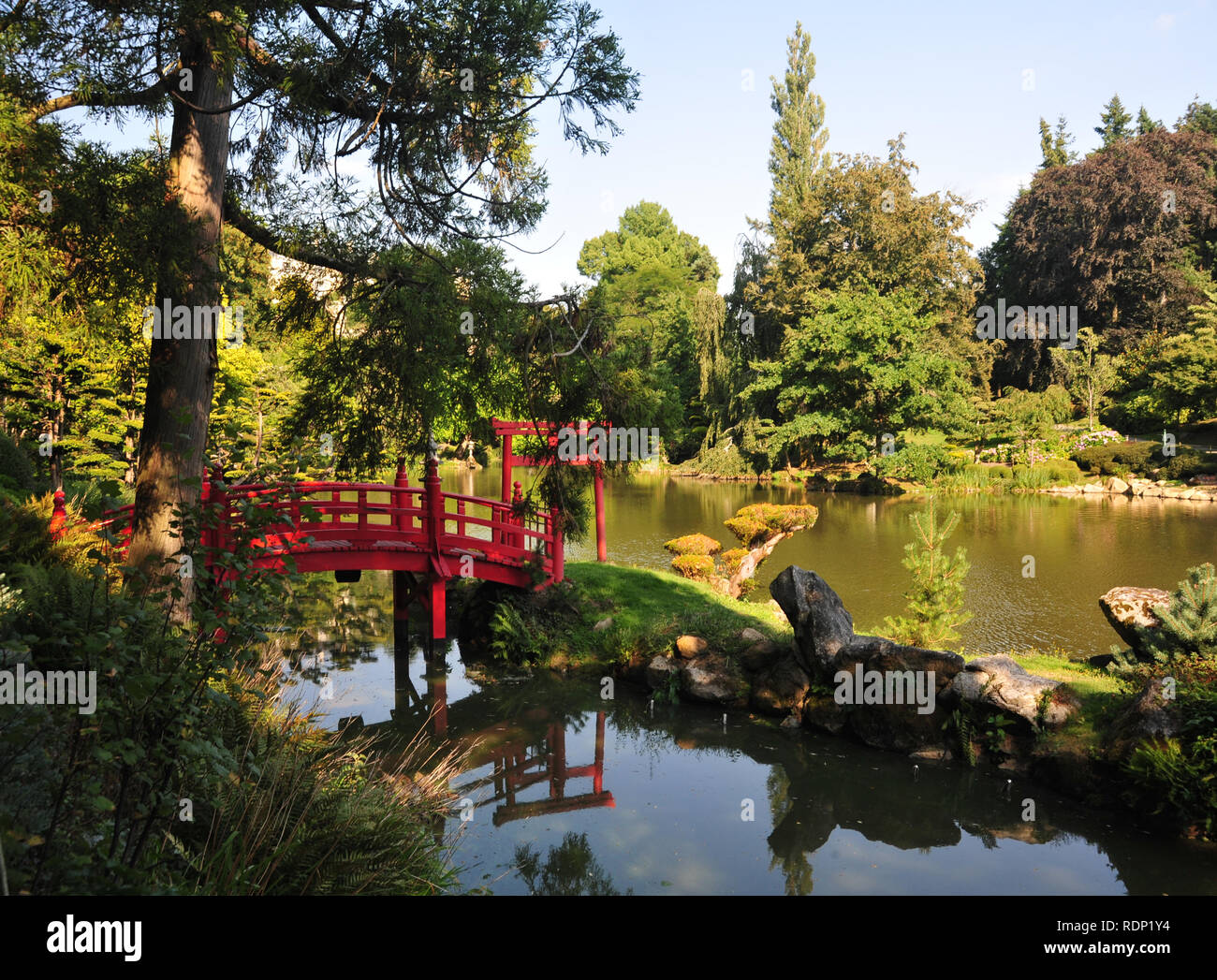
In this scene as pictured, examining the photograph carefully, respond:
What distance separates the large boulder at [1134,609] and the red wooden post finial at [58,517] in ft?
33.7

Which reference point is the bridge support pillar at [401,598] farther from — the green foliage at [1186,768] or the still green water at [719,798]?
the green foliage at [1186,768]

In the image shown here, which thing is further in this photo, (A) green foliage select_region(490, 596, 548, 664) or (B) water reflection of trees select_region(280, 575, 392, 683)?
(B) water reflection of trees select_region(280, 575, 392, 683)

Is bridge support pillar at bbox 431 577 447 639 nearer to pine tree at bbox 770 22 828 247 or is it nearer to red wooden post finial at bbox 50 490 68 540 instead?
red wooden post finial at bbox 50 490 68 540

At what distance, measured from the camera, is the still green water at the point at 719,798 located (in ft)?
20.1

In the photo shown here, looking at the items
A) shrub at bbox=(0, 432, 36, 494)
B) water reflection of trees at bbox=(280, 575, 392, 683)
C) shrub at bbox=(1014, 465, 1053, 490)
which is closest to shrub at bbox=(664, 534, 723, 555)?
water reflection of trees at bbox=(280, 575, 392, 683)

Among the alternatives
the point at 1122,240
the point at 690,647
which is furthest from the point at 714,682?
the point at 1122,240

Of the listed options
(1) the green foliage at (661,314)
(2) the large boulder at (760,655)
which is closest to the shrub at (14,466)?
(1) the green foliage at (661,314)

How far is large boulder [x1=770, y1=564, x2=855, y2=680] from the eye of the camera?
29.2 ft

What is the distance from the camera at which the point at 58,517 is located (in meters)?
8.26

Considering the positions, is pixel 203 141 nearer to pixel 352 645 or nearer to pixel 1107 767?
pixel 352 645

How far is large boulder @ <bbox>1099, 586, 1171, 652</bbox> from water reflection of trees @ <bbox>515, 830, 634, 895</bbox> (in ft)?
19.5

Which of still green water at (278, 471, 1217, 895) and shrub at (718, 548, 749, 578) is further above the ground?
shrub at (718, 548, 749, 578)

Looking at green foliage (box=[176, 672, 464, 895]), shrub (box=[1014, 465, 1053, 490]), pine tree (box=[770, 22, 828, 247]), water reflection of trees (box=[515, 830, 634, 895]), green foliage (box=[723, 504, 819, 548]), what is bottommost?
water reflection of trees (box=[515, 830, 634, 895])

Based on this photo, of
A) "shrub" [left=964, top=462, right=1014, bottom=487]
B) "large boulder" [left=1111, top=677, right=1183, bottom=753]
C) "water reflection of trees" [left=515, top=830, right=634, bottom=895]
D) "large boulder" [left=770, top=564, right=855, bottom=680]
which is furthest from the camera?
"shrub" [left=964, top=462, right=1014, bottom=487]
